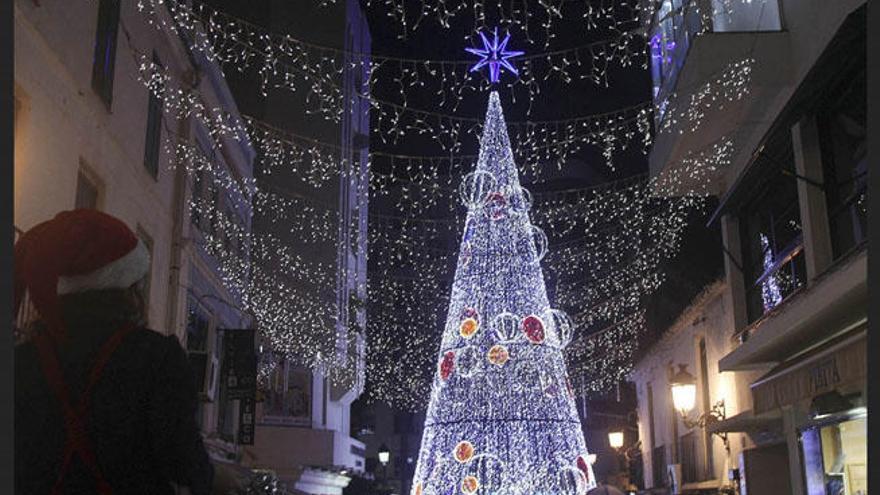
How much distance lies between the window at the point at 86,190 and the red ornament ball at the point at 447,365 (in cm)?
718

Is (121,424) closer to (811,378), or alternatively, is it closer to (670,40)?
(811,378)

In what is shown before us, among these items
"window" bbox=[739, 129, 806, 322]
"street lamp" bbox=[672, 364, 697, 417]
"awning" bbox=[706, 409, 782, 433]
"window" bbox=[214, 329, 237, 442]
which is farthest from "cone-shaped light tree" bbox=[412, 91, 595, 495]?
"window" bbox=[214, 329, 237, 442]

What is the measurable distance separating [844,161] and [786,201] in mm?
2407

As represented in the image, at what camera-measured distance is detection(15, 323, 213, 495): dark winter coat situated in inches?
78.2

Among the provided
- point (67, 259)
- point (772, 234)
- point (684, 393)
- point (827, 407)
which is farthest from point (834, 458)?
point (67, 259)

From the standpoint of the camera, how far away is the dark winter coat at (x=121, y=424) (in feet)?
6.51

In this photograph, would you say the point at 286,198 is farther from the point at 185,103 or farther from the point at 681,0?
the point at 681,0

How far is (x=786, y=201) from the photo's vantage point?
41.7ft

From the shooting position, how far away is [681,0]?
13609 mm

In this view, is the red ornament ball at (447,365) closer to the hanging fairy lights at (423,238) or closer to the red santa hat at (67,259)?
the hanging fairy lights at (423,238)

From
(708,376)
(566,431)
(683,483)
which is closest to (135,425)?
(566,431)

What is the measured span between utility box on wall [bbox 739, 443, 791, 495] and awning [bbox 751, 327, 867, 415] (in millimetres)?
2488

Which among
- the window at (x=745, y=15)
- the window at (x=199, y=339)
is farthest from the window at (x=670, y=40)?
the window at (x=199, y=339)

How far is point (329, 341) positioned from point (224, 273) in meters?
8.44
